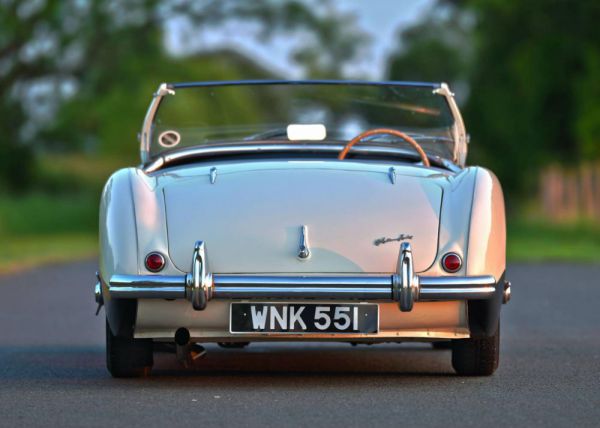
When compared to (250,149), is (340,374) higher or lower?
lower

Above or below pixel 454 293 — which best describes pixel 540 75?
above

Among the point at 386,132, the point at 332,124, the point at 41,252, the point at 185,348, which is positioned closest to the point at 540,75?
the point at 41,252

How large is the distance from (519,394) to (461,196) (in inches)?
37.8

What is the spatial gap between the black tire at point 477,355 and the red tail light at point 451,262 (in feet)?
1.62

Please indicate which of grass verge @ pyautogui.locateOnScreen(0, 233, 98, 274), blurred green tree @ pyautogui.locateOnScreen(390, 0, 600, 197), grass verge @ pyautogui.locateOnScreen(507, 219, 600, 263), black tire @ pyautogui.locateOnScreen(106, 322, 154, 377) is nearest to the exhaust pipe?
black tire @ pyautogui.locateOnScreen(106, 322, 154, 377)

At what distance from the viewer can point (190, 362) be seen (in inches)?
279

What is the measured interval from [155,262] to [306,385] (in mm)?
910

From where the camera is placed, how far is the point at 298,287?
6.30 metres

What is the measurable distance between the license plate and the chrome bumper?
88 millimetres

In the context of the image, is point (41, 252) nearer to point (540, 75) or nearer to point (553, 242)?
point (553, 242)

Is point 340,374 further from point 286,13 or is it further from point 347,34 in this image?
point 347,34

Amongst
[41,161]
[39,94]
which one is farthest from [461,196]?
[41,161]

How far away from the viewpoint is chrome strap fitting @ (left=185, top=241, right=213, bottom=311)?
20.6 ft

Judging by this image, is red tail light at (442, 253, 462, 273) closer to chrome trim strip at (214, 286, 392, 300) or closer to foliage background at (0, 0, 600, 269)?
chrome trim strip at (214, 286, 392, 300)
